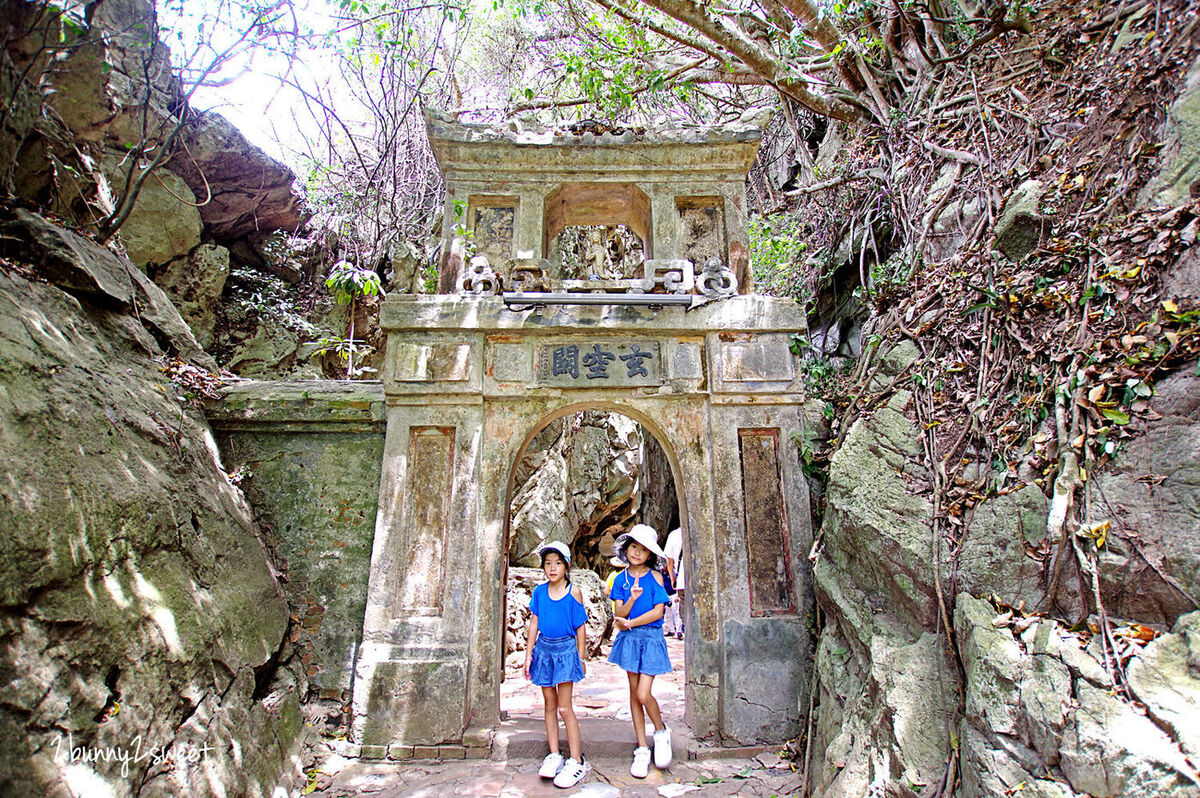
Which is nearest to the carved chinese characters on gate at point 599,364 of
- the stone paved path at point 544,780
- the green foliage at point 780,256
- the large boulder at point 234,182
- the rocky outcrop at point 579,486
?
the stone paved path at point 544,780

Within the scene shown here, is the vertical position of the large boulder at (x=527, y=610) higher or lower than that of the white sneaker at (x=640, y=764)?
higher

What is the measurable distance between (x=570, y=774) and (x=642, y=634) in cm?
94

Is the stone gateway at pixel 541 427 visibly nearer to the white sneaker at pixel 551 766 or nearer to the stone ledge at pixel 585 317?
the stone ledge at pixel 585 317

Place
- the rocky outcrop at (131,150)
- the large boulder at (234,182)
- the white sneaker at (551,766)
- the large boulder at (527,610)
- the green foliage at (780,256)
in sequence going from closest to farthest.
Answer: the white sneaker at (551,766)
the rocky outcrop at (131,150)
the green foliage at (780,256)
the large boulder at (527,610)
the large boulder at (234,182)

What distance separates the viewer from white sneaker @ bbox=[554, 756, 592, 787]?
390 centimetres

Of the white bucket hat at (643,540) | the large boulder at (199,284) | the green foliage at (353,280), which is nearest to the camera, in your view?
the white bucket hat at (643,540)

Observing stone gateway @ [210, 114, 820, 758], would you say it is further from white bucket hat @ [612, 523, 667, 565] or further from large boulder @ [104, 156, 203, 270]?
large boulder @ [104, 156, 203, 270]

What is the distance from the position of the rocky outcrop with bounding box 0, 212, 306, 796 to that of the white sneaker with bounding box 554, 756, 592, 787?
1666 mm

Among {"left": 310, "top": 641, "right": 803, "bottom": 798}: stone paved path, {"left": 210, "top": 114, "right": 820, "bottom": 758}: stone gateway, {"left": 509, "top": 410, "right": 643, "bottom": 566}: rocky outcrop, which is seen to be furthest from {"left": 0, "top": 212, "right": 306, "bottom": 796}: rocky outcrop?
{"left": 509, "top": 410, "right": 643, "bottom": 566}: rocky outcrop

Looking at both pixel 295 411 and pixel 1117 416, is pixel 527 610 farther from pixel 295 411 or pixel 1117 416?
pixel 1117 416

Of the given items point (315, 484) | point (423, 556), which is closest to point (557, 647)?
point (423, 556)

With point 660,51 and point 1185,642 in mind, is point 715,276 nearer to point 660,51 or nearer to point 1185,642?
point 1185,642

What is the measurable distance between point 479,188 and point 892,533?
174 inches

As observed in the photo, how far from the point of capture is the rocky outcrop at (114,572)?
2592 millimetres
